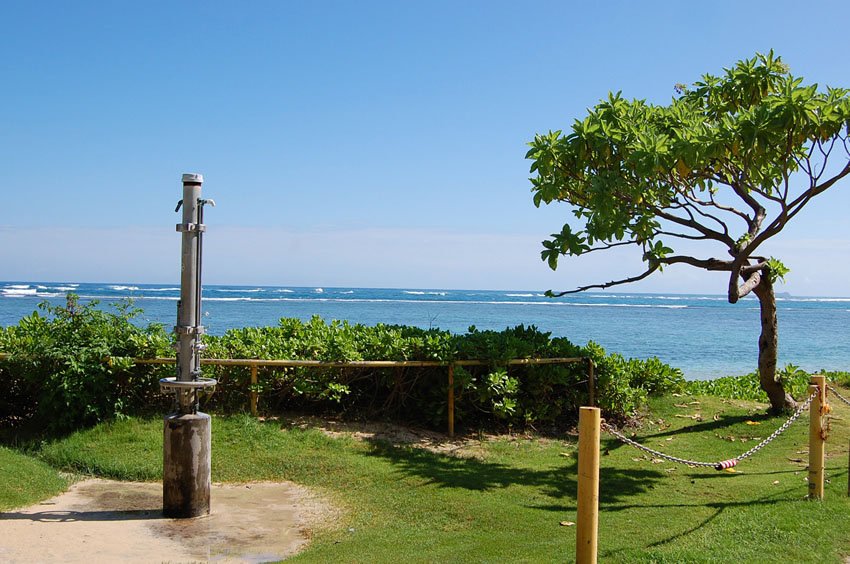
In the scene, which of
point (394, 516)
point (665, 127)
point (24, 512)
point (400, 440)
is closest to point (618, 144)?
point (665, 127)

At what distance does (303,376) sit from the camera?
10.5m

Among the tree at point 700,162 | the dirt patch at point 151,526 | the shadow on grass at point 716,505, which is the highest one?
the tree at point 700,162

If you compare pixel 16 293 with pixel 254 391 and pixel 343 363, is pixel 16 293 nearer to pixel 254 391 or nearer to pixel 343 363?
pixel 254 391

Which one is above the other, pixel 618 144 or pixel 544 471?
pixel 618 144

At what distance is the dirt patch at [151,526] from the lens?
622 cm

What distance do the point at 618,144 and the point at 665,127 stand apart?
0.85 m

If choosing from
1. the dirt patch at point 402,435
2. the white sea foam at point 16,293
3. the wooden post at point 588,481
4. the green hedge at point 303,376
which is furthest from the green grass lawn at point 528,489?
the white sea foam at point 16,293

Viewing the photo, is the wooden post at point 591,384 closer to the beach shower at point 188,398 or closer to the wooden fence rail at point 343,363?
the wooden fence rail at point 343,363

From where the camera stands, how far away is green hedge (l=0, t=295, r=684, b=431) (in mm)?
9812

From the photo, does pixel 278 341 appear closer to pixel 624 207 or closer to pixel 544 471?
pixel 544 471

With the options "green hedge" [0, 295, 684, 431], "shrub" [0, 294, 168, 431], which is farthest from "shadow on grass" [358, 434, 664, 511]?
"shrub" [0, 294, 168, 431]

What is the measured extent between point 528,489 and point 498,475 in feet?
2.12

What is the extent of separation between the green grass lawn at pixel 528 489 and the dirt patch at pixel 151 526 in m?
0.35

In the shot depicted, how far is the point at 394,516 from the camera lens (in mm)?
7355
